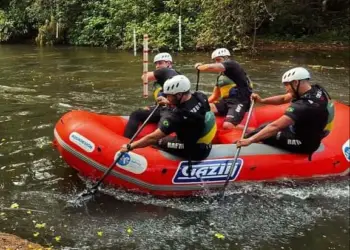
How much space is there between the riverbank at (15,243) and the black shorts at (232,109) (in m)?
3.45

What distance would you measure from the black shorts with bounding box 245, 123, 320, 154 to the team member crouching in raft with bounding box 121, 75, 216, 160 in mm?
904

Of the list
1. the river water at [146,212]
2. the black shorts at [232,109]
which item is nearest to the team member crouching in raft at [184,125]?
the river water at [146,212]

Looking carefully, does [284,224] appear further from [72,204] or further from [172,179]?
[72,204]

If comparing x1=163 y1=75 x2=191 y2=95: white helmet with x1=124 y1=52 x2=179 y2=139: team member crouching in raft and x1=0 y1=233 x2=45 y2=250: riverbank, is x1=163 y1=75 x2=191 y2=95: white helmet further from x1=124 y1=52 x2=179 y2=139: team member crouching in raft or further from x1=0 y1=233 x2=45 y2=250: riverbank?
x1=0 y1=233 x2=45 y2=250: riverbank

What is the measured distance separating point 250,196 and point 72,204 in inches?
84.2

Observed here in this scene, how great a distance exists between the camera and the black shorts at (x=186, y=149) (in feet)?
18.6

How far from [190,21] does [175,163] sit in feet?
46.5

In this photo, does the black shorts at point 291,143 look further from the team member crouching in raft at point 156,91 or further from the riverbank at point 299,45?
the riverbank at point 299,45

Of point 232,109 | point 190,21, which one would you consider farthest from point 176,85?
point 190,21

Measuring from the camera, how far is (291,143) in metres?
6.04

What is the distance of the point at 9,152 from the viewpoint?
7352 millimetres

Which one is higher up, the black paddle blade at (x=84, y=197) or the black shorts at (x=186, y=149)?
the black shorts at (x=186, y=149)

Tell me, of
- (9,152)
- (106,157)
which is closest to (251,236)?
(106,157)

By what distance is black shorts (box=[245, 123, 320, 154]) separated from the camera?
5984 mm
